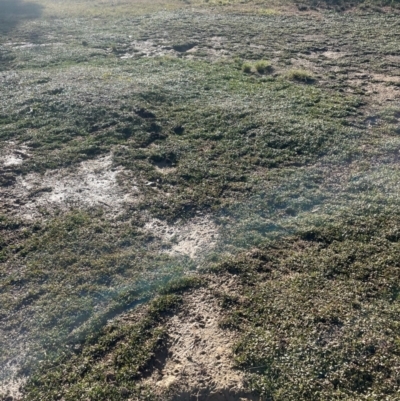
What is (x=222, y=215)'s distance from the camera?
7.47 meters

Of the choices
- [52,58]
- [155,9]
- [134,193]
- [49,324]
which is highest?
[155,9]

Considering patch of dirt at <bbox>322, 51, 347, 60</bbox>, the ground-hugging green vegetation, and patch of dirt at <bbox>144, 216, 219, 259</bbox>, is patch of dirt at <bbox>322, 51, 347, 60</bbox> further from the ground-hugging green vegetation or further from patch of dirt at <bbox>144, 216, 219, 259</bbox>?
patch of dirt at <bbox>144, 216, 219, 259</bbox>

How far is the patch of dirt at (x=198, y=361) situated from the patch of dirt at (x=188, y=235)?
973 millimetres

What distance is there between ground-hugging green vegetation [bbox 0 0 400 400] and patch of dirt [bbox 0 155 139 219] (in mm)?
75

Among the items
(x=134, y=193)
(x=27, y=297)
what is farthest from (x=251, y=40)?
(x=27, y=297)

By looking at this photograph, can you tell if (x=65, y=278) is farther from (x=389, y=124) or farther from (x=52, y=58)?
(x=52, y=58)

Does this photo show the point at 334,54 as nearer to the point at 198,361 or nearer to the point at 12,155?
the point at 12,155

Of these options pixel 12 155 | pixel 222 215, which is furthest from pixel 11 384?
A: pixel 12 155

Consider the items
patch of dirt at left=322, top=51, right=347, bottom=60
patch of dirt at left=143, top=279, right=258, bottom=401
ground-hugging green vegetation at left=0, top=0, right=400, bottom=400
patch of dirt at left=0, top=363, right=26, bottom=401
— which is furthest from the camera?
patch of dirt at left=322, top=51, right=347, bottom=60

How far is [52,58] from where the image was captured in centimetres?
1576

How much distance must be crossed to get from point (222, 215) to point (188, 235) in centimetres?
69

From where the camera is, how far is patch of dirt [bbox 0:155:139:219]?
26.0 ft

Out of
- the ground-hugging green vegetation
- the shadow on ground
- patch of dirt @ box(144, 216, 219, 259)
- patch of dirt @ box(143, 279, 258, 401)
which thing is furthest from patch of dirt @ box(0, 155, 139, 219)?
the shadow on ground

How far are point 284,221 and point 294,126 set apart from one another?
345 cm
